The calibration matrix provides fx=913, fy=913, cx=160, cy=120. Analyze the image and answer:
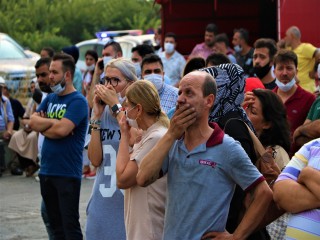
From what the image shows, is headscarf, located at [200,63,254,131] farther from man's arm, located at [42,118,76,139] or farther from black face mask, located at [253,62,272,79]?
black face mask, located at [253,62,272,79]

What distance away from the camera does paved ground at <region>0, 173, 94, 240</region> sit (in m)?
10.6

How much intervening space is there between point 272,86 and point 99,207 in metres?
3.76

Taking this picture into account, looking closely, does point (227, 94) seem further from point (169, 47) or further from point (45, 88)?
point (169, 47)

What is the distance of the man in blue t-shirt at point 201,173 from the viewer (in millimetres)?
4938

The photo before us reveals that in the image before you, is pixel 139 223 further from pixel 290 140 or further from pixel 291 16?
pixel 291 16

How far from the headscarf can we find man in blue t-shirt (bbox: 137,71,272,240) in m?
0.61

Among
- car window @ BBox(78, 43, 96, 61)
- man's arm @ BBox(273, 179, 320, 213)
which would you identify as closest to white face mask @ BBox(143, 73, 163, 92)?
man's arm @ BBox(273, 179, 320, 213)

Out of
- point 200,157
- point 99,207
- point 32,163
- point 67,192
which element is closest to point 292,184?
point 200,157

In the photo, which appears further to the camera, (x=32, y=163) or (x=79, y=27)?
(x=79, y=27)

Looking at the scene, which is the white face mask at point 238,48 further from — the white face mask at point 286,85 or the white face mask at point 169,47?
the white face mask at point 286,85

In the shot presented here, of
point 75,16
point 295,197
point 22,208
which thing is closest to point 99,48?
point 22,208

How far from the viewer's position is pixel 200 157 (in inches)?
195

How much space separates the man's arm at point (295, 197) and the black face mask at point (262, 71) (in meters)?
5.52

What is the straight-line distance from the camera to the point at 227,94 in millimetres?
5699
